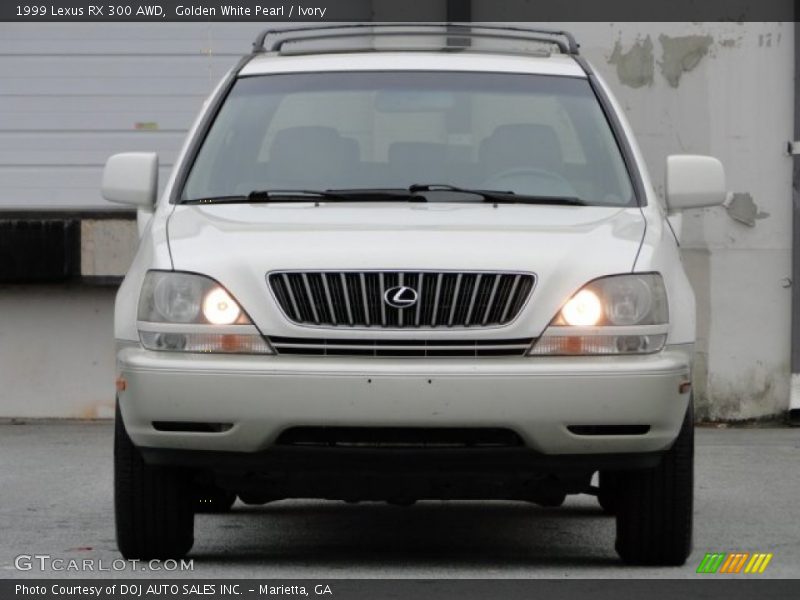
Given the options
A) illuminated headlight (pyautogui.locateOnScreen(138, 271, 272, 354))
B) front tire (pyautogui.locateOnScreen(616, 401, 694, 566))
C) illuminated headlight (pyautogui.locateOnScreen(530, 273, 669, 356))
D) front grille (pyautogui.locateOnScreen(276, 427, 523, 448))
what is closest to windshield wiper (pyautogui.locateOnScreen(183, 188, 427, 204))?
illuminated headlight (pyautogui.locateOnScreen(138, 271, 272, 354))

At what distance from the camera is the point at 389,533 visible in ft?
26.0

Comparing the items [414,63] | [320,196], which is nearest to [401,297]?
[320,196]

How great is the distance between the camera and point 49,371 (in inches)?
521

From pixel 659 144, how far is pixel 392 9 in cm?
195

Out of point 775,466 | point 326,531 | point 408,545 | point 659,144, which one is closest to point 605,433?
point 408,545

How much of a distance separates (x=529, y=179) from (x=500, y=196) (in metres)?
0.19

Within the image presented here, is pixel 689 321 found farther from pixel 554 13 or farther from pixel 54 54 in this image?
pixel 54 54

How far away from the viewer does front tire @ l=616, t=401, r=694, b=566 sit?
676 centimetres

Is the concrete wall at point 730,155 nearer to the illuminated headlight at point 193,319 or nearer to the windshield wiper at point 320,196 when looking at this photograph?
the windshield wiper at point 320,196

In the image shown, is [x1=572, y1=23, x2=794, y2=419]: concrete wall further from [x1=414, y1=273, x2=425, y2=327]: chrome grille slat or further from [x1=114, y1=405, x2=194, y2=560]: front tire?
[x1=414, y1=273, x2=425, y2=327]: chrome grille slat

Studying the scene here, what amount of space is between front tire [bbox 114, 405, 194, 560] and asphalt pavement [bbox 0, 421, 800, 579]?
0.12 meters

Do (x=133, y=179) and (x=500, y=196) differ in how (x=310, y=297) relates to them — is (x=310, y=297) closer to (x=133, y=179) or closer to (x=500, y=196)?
(x=500, y=196)
